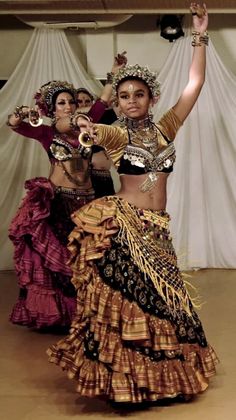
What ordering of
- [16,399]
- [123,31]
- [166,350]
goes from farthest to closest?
1. [123,31]
2. [16,399]
3. [166,350]

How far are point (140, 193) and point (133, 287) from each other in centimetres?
40

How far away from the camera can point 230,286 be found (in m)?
4.62

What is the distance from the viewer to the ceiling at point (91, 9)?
4.63m

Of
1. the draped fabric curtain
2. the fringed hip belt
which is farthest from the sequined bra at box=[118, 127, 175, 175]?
the draped fabric curtain

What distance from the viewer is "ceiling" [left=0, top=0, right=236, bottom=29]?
4.63 m

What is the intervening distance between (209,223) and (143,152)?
8.12 ft

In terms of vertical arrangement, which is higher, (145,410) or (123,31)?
(123,31)

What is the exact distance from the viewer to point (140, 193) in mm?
2809

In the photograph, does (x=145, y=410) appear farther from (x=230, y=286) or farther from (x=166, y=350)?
(x=230, y=286)

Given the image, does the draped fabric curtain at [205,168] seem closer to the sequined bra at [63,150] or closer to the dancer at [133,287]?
the sequined bra at [63,150]

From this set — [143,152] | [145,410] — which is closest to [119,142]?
[143,152]

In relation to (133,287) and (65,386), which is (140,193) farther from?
(65,386)

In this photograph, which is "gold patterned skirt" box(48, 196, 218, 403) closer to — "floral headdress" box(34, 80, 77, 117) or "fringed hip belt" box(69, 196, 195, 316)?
"fringed hip belt" box(69, 196, 195, 316)

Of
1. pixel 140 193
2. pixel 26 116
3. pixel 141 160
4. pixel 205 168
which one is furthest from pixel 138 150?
pixel 205 168
